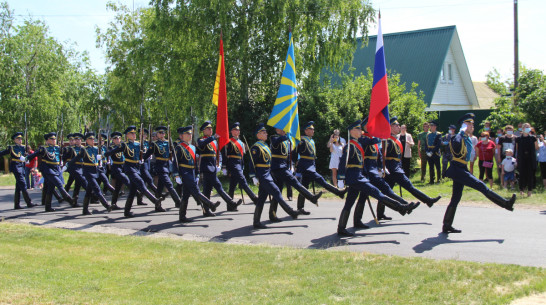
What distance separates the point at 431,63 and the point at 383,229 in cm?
2269

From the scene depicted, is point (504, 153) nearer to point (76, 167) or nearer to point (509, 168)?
point (509, 168)

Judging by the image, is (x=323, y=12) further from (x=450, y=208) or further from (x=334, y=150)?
(x=450, y=208)

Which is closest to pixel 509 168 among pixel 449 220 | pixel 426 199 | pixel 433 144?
pixel 433 144

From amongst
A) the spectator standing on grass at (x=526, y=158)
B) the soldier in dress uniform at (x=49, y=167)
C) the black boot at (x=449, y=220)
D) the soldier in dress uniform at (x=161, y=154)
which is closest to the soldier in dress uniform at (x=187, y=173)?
the soldier in dress uniform at (x=161, y=154)

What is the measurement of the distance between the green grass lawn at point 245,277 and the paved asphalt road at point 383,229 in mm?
828

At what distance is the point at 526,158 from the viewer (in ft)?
44.1

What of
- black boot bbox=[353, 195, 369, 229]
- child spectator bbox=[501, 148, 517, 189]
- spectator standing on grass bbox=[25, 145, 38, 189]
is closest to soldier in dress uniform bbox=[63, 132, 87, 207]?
spectator standing on grass bbox=[25, 145, 38, 189]

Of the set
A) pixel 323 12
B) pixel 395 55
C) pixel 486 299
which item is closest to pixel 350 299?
pixel 486 299

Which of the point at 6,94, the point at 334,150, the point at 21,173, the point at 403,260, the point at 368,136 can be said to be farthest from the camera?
the point at 6,94

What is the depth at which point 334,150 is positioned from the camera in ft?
53.5

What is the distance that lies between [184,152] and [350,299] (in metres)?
6.05

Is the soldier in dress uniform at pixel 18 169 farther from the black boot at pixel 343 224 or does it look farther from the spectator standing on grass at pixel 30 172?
the black boot at pixel 343 224

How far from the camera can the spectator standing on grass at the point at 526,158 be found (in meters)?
13.3

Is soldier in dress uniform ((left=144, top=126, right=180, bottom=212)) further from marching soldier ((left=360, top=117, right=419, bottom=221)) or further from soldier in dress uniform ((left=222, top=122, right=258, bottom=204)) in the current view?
marching soldier ((left=360, top=117, right=419, bottom=221))
